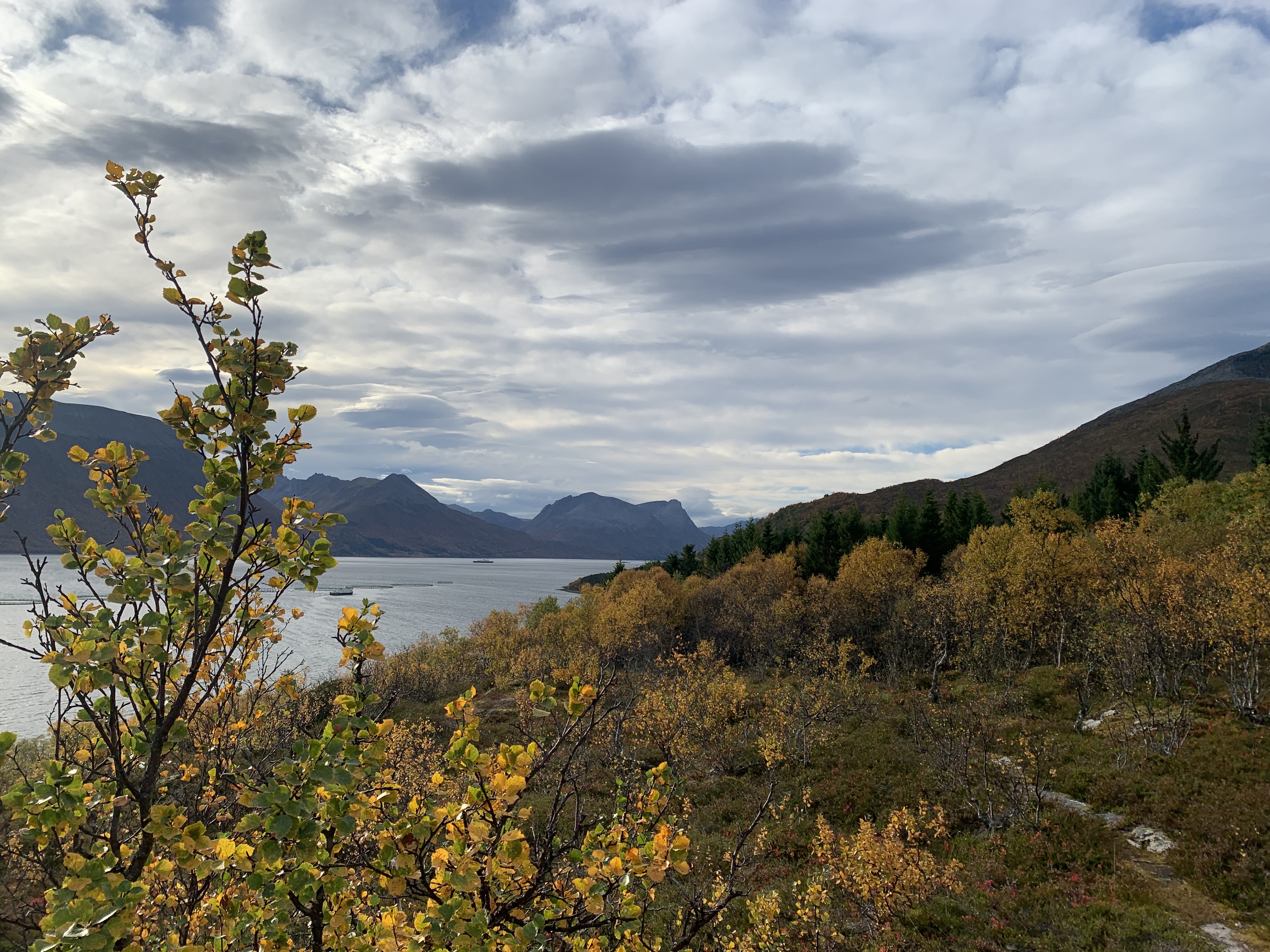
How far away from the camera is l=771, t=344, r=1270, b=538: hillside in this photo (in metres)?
140

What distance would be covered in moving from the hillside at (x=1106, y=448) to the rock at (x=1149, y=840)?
108262mm

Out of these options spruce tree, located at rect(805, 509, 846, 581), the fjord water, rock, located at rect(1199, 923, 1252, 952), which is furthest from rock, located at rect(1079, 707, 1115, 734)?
spruce tree, located at rect(805, 509, 846, 581)

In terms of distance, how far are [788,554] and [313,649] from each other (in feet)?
222

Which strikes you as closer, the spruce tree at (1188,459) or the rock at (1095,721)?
the rock at (1095,721)

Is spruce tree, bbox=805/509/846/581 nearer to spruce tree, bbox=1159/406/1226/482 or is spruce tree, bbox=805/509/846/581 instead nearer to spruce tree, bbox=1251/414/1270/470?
spruce tree, bbox=1159/406/1226/482

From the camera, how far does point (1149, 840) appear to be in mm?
19203

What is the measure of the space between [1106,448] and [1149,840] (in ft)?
597

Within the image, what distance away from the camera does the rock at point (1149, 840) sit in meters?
18.8

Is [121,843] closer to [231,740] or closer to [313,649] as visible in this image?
[231,740]

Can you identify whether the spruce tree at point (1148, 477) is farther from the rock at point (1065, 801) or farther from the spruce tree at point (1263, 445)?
the rock at point (1065, 801)

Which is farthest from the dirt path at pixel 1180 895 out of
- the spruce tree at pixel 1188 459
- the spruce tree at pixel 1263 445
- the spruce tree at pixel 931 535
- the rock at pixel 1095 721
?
the spruce tree at pixel 1188 459

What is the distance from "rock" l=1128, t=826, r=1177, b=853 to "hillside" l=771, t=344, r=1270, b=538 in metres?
108

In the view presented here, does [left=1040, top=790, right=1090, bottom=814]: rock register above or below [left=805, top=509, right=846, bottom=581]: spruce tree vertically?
below

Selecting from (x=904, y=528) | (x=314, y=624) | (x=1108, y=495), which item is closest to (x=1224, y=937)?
(x=904, y=528)
